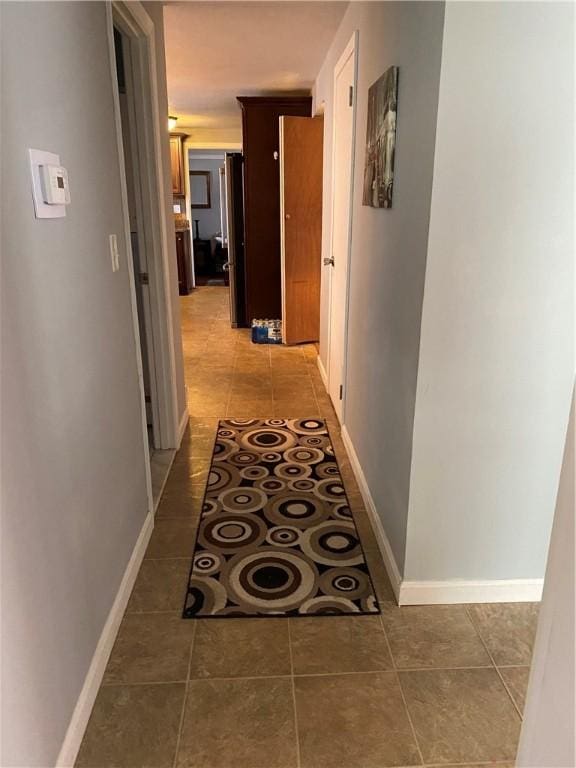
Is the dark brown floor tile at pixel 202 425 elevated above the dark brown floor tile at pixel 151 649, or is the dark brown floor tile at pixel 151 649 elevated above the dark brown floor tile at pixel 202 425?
the dark brown floor tile at pixel 202 425

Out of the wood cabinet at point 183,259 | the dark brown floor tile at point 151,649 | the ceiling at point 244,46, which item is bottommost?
the dark brown floor tile at point 151,649

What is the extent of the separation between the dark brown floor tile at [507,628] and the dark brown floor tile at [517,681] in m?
0.02

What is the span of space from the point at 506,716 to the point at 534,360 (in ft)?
3.24

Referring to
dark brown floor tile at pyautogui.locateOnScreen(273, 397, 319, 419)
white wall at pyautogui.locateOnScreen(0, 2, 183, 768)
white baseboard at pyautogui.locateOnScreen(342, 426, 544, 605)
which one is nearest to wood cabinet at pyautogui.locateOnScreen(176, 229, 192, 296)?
dark brown floor tile at pyautogui.locateOnScreen(273, 397, 319, 419)

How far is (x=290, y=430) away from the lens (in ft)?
10.9

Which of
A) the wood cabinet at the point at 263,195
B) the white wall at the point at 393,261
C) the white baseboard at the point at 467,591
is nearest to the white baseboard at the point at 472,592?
the white baseboard at the point at 467,591

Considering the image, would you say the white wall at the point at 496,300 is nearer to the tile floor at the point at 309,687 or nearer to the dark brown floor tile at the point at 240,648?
the tile floor at the point at 309,687

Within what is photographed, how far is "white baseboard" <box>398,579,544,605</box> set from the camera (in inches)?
73.4

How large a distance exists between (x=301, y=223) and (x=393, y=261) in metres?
3.06

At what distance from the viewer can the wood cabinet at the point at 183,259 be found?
8.00 metres

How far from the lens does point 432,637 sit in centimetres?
173

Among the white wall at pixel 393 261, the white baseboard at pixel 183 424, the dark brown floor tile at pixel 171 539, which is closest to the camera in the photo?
the white wall at pixel 393 261

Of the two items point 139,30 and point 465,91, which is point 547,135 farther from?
point 139,30

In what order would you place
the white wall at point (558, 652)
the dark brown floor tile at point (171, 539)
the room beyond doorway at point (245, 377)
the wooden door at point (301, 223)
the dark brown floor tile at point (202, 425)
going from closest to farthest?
1. the white wall at point (558, 652)
2. the dark brown floor tile at point (171, 539)
3. the dark brown floor tile at point (202, 425)
4. the room beyond doorway at point (245, 377)
5. the wooden door at point (301, 223)
